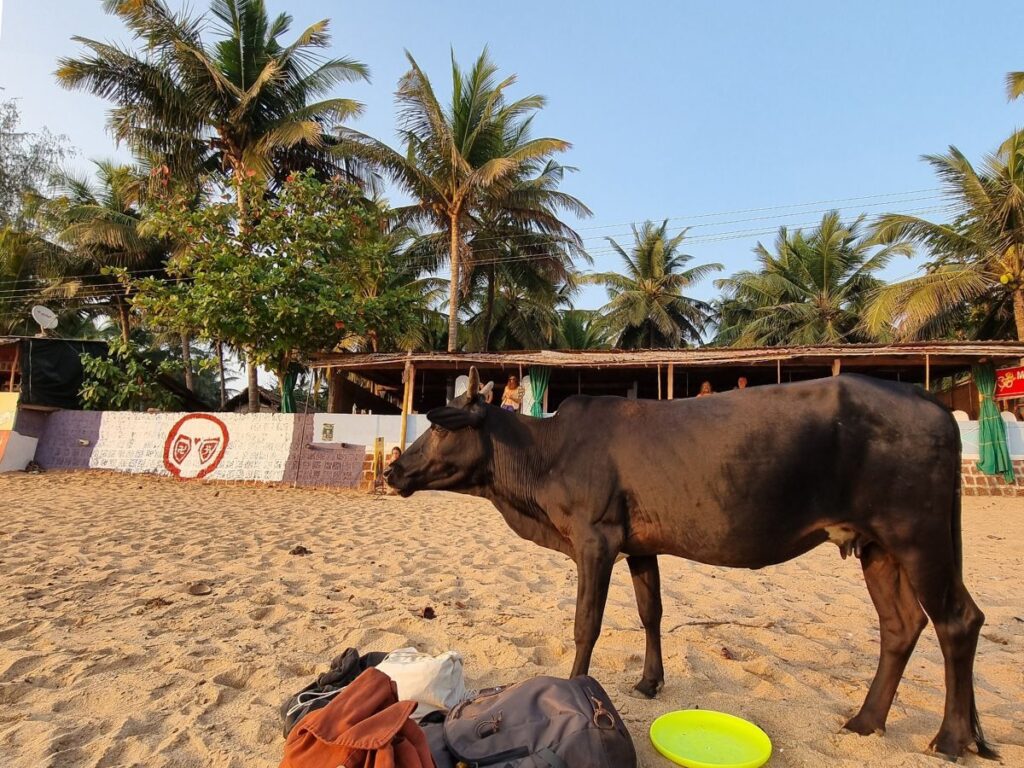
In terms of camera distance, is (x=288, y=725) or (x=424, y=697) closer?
(x=288, y=725)

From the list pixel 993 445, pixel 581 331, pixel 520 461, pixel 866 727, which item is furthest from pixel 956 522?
pixel 581 331

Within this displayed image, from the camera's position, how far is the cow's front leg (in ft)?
9.98

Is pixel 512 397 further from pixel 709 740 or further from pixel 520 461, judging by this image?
pixel 709 740

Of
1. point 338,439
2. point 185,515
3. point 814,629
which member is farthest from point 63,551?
point 338,439

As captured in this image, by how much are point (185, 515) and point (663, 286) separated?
26.5m

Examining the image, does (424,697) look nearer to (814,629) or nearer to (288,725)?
(288,725)

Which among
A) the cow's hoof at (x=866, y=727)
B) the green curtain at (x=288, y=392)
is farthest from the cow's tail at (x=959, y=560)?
the green curtain at (x=288, y=392)

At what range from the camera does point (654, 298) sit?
31.0m

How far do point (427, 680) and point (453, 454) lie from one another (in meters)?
1.25

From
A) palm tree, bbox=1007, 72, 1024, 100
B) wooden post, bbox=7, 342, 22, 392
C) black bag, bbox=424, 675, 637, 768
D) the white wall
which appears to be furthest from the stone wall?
palm tree, bbox=1007, 72, 1024, 100

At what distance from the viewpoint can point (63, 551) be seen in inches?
241

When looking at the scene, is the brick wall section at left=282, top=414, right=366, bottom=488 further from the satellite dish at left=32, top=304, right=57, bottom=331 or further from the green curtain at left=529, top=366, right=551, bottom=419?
the satellite dish at left=32, top=304, right=57, bottom=331

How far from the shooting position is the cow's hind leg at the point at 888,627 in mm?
2895

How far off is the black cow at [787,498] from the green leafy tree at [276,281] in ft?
41.5
